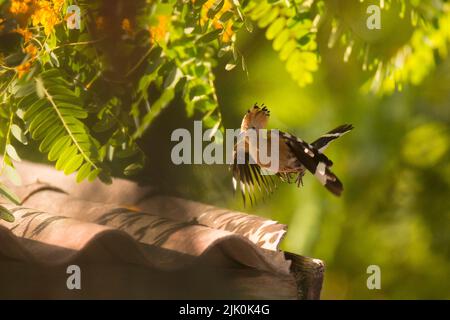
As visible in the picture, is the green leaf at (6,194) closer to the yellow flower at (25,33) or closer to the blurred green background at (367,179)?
the yellow flower at (25,33)

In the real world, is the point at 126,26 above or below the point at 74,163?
above

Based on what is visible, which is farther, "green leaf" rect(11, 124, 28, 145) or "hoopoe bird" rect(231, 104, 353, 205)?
"green leaf" rect(11, 124, 28, 145)

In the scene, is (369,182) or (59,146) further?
(369,182)

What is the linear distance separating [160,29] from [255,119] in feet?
0.84

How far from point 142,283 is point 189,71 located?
1.12 feet

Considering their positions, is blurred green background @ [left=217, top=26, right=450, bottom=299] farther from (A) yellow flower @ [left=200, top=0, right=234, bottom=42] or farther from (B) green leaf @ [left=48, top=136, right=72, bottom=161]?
(B) green leaf @ [left=48, top=136, right=72, bottom=161]

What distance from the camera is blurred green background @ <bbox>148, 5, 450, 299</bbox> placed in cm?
150

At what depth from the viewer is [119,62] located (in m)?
1.25

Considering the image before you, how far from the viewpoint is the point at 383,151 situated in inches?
70.2

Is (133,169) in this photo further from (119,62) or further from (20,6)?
(20,6)

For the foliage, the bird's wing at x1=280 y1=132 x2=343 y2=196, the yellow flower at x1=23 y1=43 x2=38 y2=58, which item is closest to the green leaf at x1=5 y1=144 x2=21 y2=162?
the foliage

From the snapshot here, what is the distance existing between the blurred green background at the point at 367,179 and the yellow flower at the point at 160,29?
164 millimetres

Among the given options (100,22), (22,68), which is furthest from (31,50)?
(100,22)

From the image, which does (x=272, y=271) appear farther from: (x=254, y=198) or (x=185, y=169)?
(x=185, y=169)
